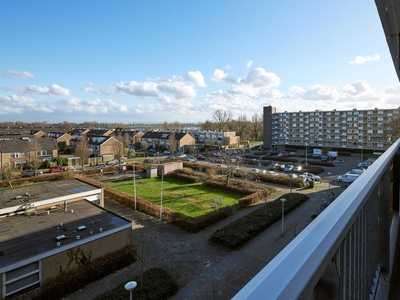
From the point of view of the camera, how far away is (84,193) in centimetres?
1196

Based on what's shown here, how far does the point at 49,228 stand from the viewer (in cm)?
859

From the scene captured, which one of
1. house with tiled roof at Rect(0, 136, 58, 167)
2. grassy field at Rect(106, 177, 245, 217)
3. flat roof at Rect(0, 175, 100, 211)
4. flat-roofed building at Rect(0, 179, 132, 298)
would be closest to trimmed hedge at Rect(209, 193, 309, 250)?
grassy field at Rect(106, 177, 245, 217)

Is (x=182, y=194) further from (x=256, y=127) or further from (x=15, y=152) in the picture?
(x=256, y=127)

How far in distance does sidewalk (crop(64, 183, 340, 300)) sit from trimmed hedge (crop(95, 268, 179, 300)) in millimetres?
278

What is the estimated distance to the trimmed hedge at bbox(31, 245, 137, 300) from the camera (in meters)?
6.52

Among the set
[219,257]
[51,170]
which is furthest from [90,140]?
[219,257]

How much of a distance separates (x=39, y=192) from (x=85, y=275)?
22.4 feet

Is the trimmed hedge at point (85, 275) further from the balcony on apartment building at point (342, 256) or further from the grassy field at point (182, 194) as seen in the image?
the balcony on apartment building at point (342, 256)

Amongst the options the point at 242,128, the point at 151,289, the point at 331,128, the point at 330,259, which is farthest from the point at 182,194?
the point at 242,128

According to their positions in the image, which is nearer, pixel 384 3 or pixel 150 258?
pixel 384 3

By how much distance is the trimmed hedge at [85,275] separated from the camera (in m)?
6.52

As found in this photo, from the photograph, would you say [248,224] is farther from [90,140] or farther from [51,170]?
[90,140]

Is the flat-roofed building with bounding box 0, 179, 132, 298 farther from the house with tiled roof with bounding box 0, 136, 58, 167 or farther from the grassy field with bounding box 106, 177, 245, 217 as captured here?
the house with tiled roof with bounding box 0, 136, 58, 167

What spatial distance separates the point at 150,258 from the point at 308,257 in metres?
8.80
